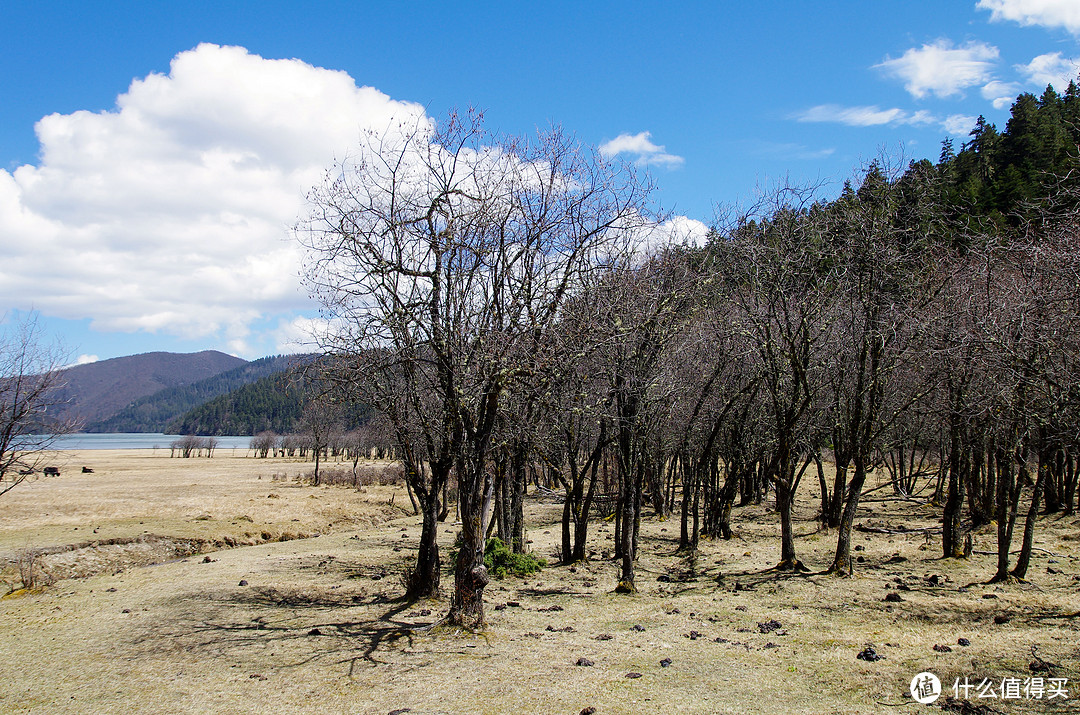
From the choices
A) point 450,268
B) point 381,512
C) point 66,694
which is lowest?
point 381,512

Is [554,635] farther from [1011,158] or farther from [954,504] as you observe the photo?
[1011,158]

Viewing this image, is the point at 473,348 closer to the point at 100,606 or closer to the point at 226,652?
the point at 226,652

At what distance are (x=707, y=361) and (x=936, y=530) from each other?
906 cm

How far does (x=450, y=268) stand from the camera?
10203 mm

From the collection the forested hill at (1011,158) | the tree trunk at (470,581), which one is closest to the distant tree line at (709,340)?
the tree trunk at (470,581)

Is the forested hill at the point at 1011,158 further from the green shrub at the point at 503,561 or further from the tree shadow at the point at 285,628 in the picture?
the tree shadow at the point at 285,628

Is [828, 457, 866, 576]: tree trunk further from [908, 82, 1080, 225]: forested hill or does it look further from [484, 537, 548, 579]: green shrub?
[908, 82, 1080, 225]: forested hill

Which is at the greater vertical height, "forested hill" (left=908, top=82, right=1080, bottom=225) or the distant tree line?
"forested hill" (left=908, top=82, right=1080, bottom=225)

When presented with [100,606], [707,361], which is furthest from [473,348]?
[707,361]

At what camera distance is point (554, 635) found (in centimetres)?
1005

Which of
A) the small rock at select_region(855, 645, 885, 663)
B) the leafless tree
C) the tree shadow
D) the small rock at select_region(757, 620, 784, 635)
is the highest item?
the leafless tree

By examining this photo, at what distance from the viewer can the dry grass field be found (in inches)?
288

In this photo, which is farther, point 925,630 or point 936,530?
point 936,530

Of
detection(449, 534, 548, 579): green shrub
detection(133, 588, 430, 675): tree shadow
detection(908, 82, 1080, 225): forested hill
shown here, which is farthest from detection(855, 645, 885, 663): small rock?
detection(908, 82, 1080, 225): forested hill
